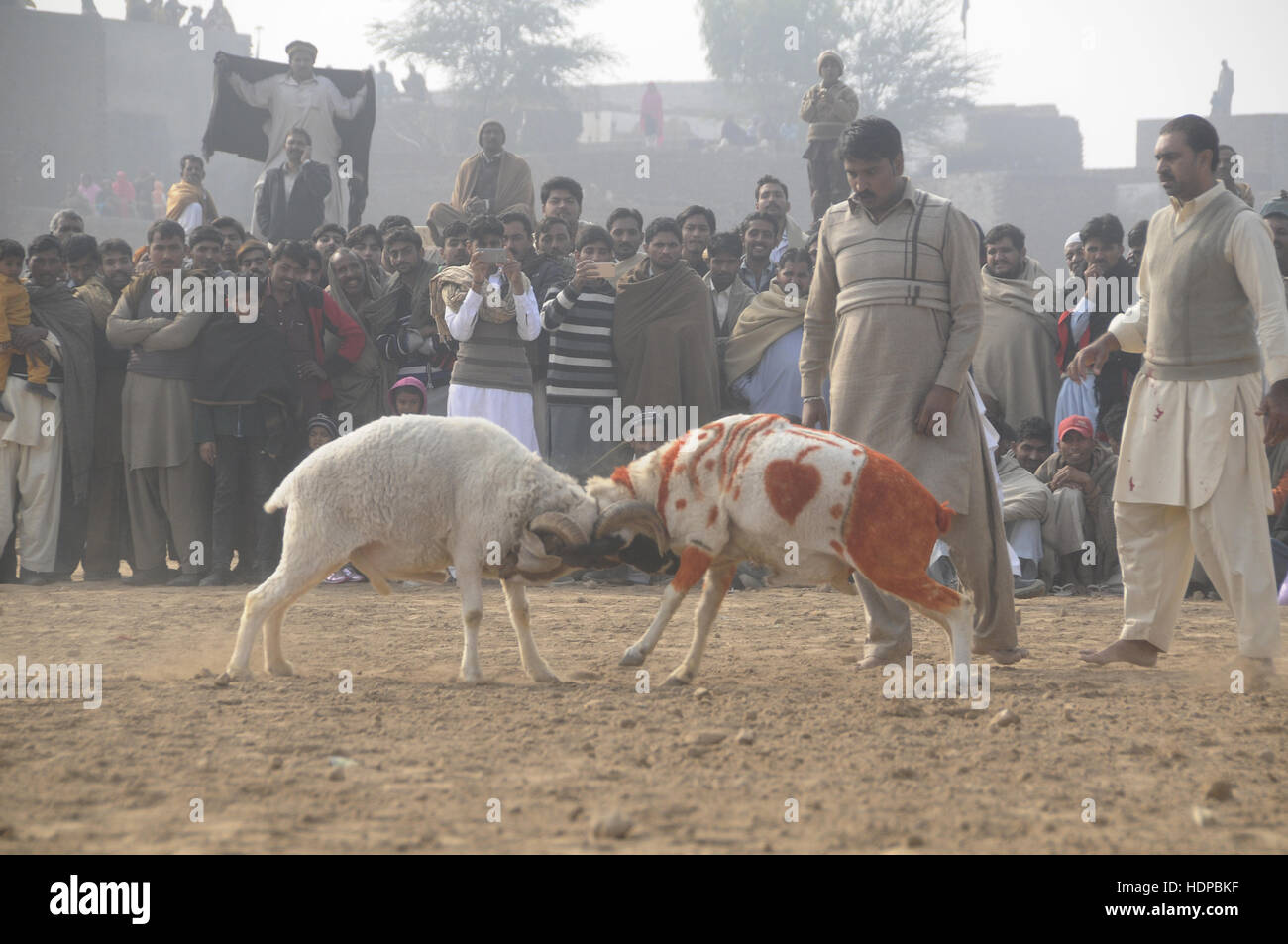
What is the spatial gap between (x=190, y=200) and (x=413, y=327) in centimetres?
587

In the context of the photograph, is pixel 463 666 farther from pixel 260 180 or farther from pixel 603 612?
pixel 260 180

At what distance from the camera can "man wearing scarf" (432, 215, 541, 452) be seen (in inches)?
364

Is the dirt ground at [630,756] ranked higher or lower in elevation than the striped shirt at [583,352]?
lower

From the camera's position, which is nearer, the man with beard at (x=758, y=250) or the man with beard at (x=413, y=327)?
the man with beard at (x=413, y=327)

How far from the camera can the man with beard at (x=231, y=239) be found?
449 inches

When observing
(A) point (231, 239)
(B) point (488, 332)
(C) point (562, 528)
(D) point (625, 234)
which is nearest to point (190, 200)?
(A) point (231, 239)

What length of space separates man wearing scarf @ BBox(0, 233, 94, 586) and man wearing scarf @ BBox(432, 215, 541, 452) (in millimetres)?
2925

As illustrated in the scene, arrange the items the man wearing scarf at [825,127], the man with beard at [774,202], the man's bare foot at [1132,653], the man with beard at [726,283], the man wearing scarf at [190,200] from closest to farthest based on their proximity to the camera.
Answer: the man's bare foot at [1132,653]
the man with beard at [726,283]
the man with beard at [774,202]
the man wearing scarf at [190,200]
the man wearing scarf at [825,127]

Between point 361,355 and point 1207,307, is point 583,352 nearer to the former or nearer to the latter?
point 361,355

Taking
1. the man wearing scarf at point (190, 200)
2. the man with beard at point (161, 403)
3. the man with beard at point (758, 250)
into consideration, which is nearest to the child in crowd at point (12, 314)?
the man with beard at point (161, 403)

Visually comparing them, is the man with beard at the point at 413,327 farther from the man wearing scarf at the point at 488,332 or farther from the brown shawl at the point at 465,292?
the brown shawl at the point at 465,292

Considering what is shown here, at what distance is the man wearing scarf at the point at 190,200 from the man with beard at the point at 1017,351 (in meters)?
8.57

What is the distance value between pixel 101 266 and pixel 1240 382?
29.1ft

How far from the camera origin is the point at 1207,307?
6184mm
